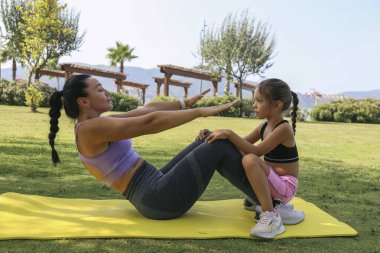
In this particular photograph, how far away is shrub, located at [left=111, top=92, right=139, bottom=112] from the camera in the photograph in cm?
2174

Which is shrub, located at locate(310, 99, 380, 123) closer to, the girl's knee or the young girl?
the young girl

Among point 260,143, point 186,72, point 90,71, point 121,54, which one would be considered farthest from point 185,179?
point 121,54

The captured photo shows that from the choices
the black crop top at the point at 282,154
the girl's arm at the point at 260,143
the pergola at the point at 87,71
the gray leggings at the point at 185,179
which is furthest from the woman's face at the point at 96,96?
the pergola at the point at 87,71

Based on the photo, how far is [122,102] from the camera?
2180 cm

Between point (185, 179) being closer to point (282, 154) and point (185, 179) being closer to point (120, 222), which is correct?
point (120, 222)

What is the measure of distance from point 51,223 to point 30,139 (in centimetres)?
601

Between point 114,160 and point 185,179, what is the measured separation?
52 centimetres

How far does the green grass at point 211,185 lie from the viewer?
106 inches

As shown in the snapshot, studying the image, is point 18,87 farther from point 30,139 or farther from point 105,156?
point 105,156

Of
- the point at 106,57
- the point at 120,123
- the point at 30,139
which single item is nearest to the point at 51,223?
the point at 120,123

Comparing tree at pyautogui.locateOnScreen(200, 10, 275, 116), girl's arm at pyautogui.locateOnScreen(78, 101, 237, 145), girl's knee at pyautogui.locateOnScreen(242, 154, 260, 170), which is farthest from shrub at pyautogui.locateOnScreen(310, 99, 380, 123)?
girl's arm at pyautogui.locateOnScreen(78, 101, 237, 145)

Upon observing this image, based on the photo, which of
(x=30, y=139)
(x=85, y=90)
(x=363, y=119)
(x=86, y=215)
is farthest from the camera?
(x=363, y=119)

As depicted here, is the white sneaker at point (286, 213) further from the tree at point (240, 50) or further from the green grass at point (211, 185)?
the tree at point (240, 50)

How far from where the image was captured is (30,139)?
859 cm
